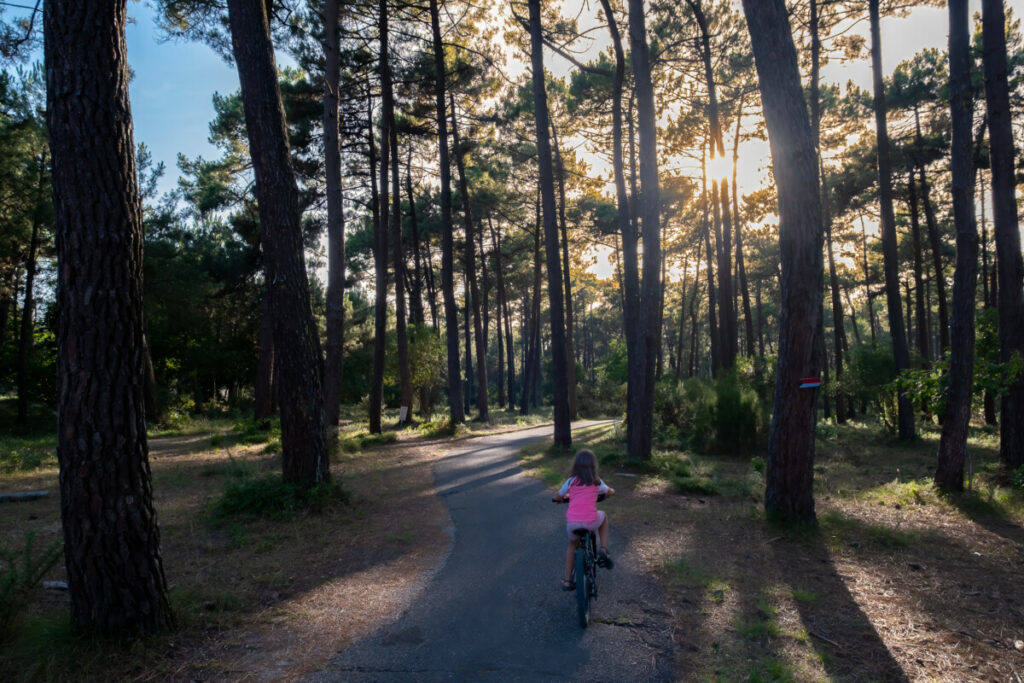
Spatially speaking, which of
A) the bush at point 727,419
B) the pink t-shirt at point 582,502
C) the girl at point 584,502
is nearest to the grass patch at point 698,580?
the girl at point 584,502

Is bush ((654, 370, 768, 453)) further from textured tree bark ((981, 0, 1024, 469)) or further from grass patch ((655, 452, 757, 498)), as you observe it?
textured tree bark ((981, 0, 1024, 469))

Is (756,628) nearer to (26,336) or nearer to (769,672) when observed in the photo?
(769,672)

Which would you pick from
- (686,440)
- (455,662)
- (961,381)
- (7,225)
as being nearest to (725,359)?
(686,440)

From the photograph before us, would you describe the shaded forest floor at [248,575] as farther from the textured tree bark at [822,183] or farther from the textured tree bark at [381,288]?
the textured tree bark at [822,183]

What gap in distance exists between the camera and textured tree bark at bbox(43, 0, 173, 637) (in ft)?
12.3

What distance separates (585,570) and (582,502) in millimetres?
646

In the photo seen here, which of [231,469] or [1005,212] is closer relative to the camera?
[1005,212]

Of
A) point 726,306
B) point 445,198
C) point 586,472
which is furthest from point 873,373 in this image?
point 586,472

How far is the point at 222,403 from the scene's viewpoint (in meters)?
33.8

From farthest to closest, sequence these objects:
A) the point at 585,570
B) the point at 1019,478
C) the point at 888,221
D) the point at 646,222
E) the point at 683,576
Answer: the point at 888,221
the point at 646,222
the point at 1019,478
the point at 683,576
the point at 585,570

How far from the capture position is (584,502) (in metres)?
4.98

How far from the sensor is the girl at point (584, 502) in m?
4.88

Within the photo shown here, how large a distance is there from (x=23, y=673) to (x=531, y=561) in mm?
4036

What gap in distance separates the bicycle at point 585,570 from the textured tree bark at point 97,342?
301 centimetres
